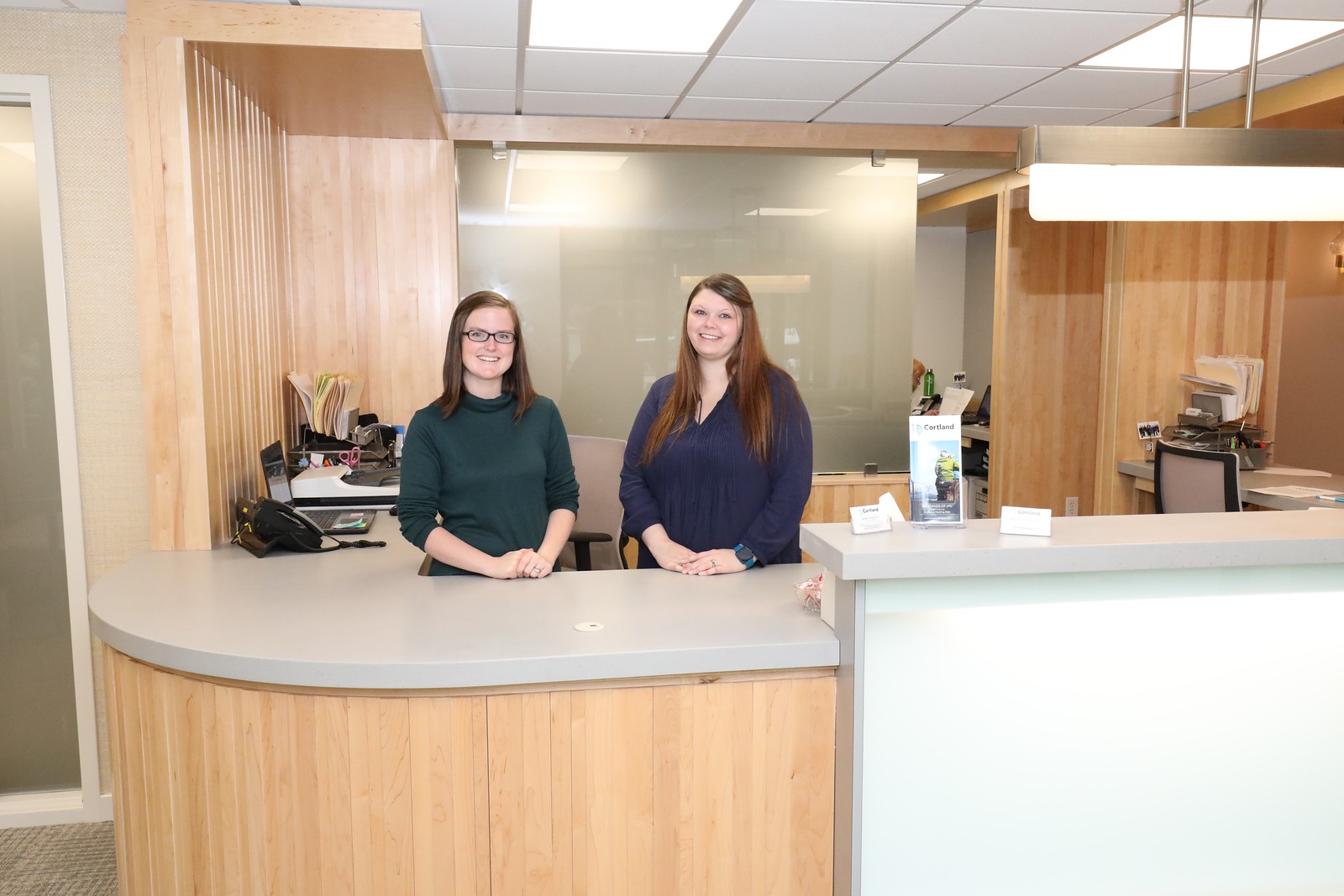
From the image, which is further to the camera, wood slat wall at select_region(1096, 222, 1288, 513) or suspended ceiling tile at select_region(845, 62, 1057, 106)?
wood slat wall at select_region(1096, 222, 1288, 513)

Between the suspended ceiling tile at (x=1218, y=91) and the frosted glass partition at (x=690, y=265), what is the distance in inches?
48.0

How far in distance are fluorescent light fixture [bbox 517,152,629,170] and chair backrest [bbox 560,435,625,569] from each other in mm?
1659

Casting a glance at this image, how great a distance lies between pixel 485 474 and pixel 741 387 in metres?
0.70

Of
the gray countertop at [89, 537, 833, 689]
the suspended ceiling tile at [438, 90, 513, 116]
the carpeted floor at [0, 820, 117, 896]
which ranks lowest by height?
the carpeted floor at [0, 820, 117, 896]

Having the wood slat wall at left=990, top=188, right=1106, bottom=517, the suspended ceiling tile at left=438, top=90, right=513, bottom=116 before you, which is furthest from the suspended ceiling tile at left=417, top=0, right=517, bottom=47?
the wood slat wall at left=990, top=188, right=1106, bottom=517

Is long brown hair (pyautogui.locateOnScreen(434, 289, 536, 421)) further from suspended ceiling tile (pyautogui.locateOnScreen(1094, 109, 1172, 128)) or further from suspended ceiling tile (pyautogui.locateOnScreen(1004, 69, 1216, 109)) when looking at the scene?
suspended ceiling tile (pyautogui.locateOnScreen(1094, 109, 1172, 128))

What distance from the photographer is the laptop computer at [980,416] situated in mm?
6887

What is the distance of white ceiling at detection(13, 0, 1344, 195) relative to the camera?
9.64ft

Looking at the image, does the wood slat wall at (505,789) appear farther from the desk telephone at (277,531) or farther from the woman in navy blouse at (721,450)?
the desk telephone at (277,531)

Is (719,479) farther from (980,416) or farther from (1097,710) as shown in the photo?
(980,416)

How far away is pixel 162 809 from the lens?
6.06ft

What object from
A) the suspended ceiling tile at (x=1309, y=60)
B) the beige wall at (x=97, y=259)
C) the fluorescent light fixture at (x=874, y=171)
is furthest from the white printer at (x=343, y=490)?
the suspended ceiling tile at (x=1309, y=60)

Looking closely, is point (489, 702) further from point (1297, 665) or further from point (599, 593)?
point (1297, 665)

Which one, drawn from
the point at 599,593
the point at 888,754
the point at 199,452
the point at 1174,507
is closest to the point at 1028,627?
the point at 888,754
